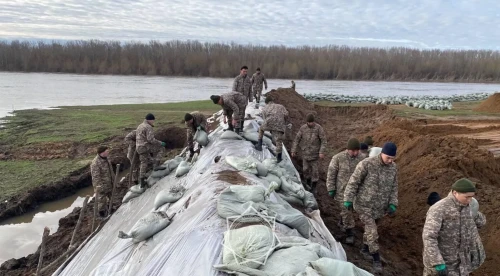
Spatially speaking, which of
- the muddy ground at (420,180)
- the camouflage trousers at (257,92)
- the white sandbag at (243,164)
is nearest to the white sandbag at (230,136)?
the white sandbag at (243,164)

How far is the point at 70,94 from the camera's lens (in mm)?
34344

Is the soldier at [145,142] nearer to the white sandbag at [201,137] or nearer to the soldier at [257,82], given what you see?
the white sandbag at [201,137]

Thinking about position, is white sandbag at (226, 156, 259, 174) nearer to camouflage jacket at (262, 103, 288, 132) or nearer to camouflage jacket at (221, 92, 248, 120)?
camouflage jacket at (262, 103, 288, 132)

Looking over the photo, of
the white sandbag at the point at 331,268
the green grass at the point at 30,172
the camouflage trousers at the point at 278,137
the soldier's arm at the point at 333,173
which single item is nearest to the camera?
the white sandbag at the point at 331,268

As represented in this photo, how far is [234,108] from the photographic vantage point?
893 cm

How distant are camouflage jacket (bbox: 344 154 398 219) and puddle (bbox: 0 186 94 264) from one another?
7.07m

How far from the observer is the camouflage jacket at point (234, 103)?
890cm

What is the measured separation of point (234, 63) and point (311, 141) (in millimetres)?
50052

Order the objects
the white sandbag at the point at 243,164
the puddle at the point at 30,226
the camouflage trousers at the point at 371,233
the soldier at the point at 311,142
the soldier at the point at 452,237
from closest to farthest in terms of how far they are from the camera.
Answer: the soldier at the point at 452,237 < the camouflage trousers at the point at 371,233 < the white sandbag at the point at 243,164 < the soldier at the point at 311,142 < the puddle at the point at 30,226

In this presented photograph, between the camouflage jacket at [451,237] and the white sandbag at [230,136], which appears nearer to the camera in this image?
the camouflage jacket at [451,237]

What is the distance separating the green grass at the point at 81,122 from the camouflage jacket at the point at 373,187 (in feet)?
40.7

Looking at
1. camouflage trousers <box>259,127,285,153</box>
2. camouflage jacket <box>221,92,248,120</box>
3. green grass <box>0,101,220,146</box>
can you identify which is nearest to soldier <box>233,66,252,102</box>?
camouflage jacket <box>221,92,248,120</box>

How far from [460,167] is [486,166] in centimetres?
76

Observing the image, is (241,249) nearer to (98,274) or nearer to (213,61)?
(98,274)
